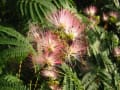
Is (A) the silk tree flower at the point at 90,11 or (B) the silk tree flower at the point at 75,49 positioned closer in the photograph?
(B) the silk tree flower at the point at 75,49

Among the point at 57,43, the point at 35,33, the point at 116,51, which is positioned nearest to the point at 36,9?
the point at 35,33

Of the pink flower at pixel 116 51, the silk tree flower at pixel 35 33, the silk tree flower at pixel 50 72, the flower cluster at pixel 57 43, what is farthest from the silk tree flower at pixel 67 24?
the pink flower at pixel 116 51

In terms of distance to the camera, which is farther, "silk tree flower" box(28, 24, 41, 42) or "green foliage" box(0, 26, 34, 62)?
"silk tree flower" box(28, 24, 41, 42)

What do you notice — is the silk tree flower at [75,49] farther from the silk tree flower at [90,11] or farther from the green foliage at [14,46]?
the silk tree flower at [90,11]

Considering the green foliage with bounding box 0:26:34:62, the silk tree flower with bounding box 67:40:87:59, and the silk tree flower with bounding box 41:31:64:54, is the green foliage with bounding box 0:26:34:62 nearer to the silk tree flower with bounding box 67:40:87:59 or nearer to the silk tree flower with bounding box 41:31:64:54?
the silk tree flower with bounding box 41:31:64:54

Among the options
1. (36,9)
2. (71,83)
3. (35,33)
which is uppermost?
(36,9)

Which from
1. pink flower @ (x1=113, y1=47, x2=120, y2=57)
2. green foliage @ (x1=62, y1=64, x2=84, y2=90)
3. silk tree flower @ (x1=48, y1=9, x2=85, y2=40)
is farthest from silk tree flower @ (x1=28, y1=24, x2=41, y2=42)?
pink flower @ (x1=113, y1=47, x2=120, y2=57)

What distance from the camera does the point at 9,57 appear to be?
202 cm

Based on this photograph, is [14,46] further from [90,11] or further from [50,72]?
[90,11]

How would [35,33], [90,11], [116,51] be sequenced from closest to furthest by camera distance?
[35,33] → [116,51] → [90,11]

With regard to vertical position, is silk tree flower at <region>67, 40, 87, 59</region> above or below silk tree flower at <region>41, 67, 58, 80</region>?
above

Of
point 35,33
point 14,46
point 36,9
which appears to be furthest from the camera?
point 36,9

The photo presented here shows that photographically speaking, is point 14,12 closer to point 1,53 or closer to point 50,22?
point 50,22

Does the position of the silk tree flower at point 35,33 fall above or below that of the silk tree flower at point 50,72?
above
